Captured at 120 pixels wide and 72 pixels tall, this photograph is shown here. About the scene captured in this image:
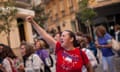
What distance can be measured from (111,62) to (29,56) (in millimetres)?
2967

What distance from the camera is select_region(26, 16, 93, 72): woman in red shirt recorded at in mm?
5301

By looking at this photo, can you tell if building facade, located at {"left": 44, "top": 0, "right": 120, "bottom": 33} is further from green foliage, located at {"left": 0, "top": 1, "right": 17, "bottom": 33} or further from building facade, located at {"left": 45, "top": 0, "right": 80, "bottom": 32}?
green foliage, located at {"left": 0, "top": 1, "right": 17, "bottom": 33}

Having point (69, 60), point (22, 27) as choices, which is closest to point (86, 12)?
point (22, 27)

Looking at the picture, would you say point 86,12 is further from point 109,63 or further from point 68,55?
point 68,55

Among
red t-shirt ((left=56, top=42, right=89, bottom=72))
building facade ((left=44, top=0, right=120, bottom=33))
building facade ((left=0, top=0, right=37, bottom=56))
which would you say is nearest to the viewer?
red t-shirt ((left=56, top=42, right=89, bottom=72))

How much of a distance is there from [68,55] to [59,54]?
0.14m

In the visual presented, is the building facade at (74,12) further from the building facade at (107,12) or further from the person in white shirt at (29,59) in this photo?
the person in white shirt at (29,59)

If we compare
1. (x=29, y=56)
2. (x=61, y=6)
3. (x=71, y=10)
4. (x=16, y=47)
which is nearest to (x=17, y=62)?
(x=29, y=56)

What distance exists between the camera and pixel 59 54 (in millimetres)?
5438

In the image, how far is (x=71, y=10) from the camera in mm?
40812

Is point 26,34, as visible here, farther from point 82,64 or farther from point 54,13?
point 82,64

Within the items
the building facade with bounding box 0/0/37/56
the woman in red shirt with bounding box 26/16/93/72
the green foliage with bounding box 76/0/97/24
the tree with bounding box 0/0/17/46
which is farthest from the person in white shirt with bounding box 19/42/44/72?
the green foliage with bounding box 76/0/97/24

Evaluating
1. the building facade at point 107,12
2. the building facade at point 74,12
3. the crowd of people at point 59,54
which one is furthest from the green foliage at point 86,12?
the crowd of people at point 59,54

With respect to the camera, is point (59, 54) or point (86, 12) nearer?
point (59, 54)
